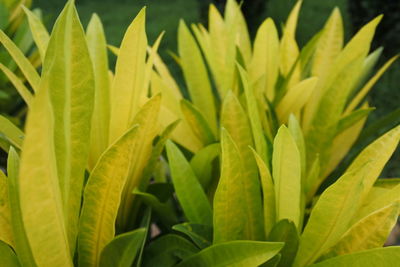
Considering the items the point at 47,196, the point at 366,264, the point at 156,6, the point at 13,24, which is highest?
the point at 156,6

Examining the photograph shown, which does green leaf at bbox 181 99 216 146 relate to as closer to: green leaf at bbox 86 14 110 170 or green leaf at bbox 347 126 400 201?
green leaf at bbox 86 14 110 170

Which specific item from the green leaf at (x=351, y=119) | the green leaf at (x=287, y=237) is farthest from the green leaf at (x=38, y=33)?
the green leaf at (x=351, y=119)

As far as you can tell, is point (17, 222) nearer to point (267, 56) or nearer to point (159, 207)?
point (159, 207)

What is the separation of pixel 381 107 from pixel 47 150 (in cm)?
341

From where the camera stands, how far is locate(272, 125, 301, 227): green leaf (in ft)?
2.49

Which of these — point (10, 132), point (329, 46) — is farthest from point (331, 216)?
point (329, 46)

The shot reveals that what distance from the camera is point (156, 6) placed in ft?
20.3

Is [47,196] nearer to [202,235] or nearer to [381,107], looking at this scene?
[202,235]

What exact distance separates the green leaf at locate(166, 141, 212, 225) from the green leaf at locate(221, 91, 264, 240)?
0.08 meters

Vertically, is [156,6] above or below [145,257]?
above

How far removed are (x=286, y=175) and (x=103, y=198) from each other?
26 centimetres

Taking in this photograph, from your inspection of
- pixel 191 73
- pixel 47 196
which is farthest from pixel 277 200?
pixel 191 73

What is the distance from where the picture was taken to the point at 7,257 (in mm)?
714

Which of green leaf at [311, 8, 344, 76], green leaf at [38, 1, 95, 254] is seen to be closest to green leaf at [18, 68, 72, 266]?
green leaf at [38, 1, 95, 254]
